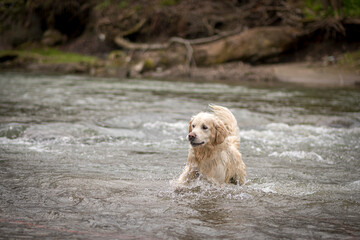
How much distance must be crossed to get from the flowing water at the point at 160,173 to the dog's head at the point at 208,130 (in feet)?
2.10

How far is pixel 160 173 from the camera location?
21.7 feet

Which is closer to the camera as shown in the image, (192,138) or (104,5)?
(192,138)

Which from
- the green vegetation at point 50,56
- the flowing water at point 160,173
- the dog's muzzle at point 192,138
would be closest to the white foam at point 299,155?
the flowing water at point 160,173

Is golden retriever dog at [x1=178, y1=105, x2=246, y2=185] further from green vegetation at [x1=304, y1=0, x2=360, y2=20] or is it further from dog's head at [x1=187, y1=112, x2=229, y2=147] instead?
green vegetation at [x1=304, y1=0, x2=360, y2=20]

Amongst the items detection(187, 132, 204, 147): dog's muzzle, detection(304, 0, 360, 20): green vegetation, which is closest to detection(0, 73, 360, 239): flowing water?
detection(187, 132, 204, 147): dog's muzzle

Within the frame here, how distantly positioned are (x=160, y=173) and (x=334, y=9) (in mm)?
22348

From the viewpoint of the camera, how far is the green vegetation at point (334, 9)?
25016 millimetres

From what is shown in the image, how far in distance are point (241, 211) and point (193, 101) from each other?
9.88 metres

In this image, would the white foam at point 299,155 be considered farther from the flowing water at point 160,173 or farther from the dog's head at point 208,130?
the dog's head at point 208,130

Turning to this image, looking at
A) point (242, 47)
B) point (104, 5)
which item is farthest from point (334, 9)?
point (104, 5)

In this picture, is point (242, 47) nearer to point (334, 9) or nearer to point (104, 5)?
point (334, 9)

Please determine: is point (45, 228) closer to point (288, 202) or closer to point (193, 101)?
point (288, 202)

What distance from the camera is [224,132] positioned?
225 inches

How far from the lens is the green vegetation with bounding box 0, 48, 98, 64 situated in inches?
1081
